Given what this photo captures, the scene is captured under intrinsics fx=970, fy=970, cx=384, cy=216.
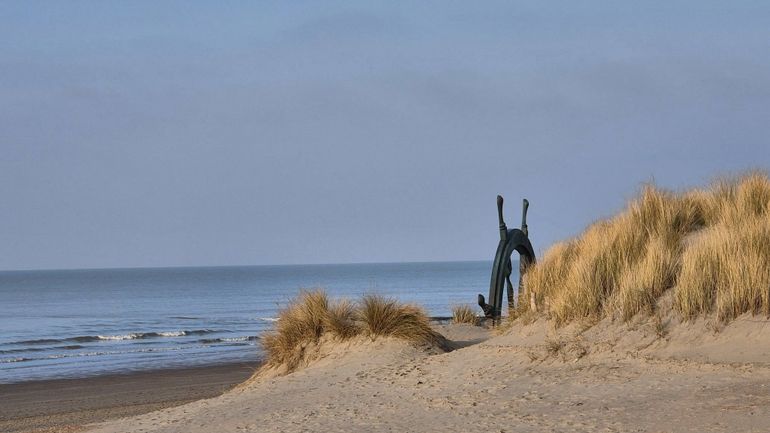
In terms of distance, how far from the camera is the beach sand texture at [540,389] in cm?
809

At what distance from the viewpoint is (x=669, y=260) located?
10836mm

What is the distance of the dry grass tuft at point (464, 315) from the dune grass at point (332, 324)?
3740 millimetres

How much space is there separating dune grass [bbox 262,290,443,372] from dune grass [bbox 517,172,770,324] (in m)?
1.51

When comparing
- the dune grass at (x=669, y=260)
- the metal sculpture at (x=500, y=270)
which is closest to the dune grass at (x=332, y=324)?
the metal sculpture at (x=500, y=270)

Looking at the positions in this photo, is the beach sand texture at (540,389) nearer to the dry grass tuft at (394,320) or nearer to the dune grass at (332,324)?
the dry grass tuft at (394,320)

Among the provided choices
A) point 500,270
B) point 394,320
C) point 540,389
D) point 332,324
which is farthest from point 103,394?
point 540,389

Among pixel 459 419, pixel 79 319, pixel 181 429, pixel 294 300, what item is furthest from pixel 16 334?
pixel 459 419

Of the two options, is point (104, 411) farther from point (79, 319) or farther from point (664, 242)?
point (79, 319)

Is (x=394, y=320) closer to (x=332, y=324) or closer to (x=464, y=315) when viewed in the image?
(x=332, y=324)

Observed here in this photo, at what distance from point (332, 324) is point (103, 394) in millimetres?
7458

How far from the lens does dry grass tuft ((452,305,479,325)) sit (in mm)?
17453

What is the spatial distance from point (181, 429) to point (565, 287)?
475 centimetres

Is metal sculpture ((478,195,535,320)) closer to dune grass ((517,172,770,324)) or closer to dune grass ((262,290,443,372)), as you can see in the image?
dune grass ((517,172,770,324))

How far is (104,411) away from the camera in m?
16.4
